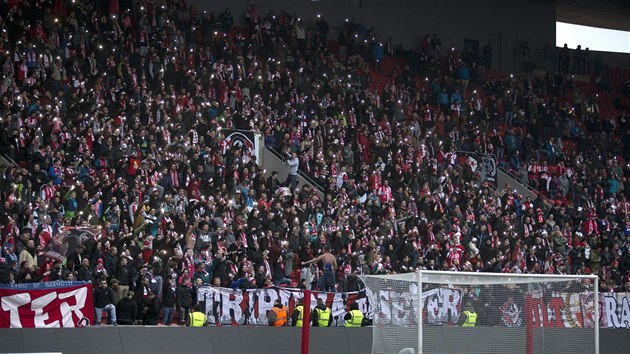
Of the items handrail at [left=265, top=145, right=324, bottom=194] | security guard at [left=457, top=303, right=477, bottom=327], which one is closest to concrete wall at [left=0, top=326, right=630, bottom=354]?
security guard at [left=457, top=303, right=477, bottom=327]

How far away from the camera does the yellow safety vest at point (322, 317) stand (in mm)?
24533

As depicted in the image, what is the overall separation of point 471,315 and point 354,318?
6501mm

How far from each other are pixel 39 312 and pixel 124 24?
1502 centimetres

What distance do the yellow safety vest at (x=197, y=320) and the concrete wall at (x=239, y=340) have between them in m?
0.71

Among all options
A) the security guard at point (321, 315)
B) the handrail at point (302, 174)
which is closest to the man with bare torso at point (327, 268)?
the security guard at point (321, 315)

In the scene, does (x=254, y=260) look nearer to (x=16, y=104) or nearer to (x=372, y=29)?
(x=16, y=104)

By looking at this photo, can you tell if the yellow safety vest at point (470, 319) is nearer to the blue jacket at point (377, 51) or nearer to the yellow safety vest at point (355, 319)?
the yellow safety vest at point (355, 319)

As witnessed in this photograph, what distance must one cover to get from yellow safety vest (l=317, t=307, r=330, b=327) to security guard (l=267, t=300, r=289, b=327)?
0.78m

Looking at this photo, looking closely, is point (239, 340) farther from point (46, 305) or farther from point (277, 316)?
point (46, 305)

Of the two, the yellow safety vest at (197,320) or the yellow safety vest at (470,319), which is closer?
the yellow safety vest at (470,319)

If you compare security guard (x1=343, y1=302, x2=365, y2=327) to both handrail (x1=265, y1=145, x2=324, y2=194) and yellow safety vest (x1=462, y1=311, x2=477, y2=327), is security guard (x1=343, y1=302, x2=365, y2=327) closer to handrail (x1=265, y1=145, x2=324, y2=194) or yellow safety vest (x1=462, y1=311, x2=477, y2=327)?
yellow safety vest (x1=462, y1=311, x2=477, y2=327)

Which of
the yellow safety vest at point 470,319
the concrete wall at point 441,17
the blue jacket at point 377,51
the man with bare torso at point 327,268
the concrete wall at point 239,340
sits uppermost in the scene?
the concrete wall at point 441,17

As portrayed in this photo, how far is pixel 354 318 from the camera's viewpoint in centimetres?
2505

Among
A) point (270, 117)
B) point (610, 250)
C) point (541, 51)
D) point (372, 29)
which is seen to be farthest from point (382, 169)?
point (541, 51)
